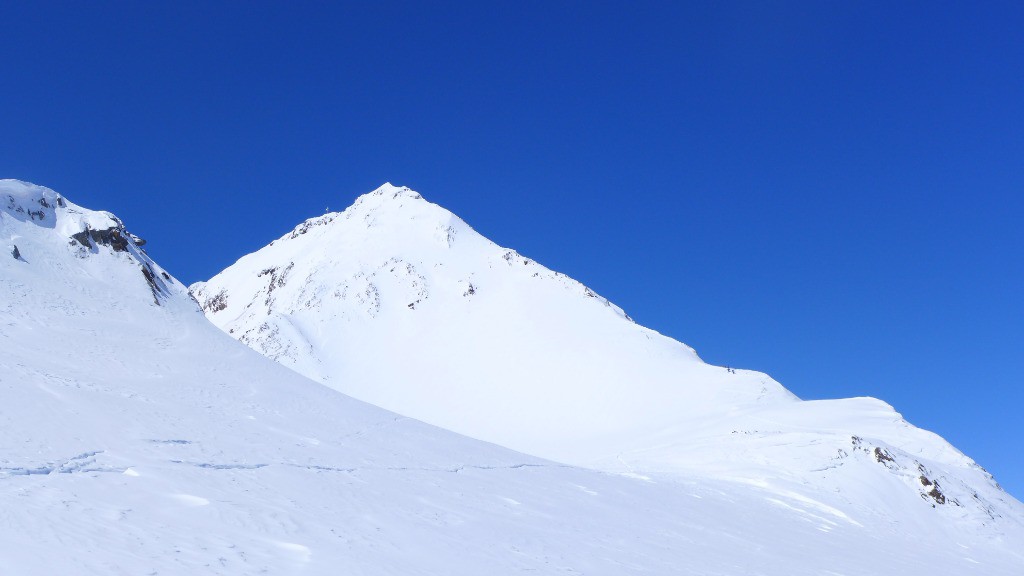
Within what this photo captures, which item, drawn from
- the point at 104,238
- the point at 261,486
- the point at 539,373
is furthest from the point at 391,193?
the point at 261,486

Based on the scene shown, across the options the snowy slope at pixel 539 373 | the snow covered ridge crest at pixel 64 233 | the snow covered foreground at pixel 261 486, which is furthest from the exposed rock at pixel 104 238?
the snowy slope at pixel 539 373

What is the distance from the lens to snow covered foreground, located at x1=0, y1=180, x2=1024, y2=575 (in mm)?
8797

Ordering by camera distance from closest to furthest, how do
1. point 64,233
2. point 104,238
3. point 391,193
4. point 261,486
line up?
point 261,486 < point 64,233 < point 104,238 < point 391,193

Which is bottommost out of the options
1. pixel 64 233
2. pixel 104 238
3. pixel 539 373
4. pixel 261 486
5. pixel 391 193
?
pixel 261 486

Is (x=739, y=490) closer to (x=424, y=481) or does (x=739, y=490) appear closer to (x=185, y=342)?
(x=424, y=481)

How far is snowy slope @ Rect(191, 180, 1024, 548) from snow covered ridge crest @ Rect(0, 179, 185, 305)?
2195 centimetres

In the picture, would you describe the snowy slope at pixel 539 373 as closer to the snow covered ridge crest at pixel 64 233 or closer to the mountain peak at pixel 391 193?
the mountain peak at pixel 391 193

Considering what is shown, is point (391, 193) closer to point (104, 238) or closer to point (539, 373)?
point (539, 373)

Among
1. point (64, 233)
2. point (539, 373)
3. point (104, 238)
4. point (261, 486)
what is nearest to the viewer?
point (261, 486)

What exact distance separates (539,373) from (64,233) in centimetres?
4454

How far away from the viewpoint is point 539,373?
66.7 metres

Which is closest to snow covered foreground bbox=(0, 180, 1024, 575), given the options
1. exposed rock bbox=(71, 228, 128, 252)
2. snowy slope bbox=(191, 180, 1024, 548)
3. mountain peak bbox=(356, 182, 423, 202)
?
exposed rock bbox=(71, 228, 128, 252)

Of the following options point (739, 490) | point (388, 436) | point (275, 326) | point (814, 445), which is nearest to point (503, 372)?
point (275, 326)

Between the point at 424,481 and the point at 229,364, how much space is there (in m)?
12.3
